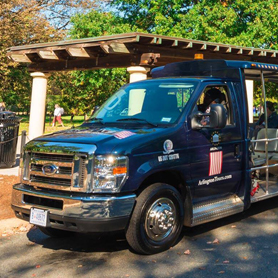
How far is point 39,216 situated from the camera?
196 inches

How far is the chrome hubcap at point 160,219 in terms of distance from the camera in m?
5.10

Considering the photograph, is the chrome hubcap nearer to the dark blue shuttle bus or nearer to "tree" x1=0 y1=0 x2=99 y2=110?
the dark blue shuttle bus

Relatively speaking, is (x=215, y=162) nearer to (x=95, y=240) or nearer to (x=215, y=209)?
(x=215, y=209)

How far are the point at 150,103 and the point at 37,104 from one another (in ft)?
34.0

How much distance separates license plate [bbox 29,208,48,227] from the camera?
4.90m

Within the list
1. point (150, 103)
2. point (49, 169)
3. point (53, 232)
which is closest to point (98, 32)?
point (150, 103)

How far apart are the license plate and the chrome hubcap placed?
1173mm

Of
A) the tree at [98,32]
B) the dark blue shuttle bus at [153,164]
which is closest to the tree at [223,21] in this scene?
the tree at [98,32]

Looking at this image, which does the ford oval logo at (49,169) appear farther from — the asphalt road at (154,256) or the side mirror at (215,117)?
the side mirror at (215,117)

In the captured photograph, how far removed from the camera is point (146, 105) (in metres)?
6.03

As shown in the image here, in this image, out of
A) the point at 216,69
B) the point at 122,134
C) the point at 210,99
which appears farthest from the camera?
the point at 216,69

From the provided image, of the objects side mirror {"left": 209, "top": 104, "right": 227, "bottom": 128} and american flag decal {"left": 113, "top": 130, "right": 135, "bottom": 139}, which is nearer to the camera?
american flag decal {"left": 113, "top": 130, "right": 135, "bottom": 139}

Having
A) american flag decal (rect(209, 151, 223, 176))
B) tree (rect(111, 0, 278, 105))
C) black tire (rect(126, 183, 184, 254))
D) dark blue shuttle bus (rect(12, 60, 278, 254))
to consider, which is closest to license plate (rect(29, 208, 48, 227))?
dark blue shuttle bus (rect(12, 60, 278, 254))

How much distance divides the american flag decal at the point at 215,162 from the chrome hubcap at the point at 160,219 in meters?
0.82
